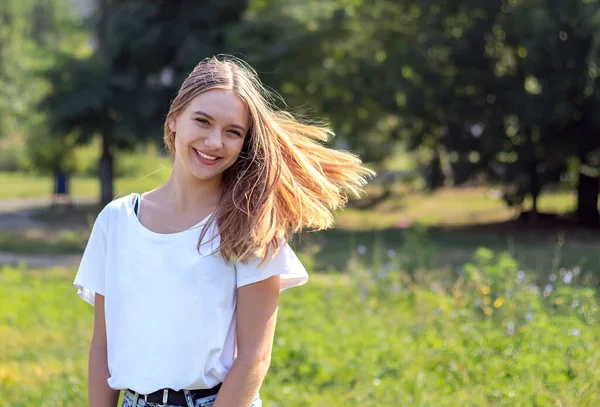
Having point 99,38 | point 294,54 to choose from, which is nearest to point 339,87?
point 294,54

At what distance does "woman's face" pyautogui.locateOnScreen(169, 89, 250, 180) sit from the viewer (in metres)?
2.12

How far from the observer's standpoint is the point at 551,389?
439cm

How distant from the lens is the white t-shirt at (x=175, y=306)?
200 centimetres

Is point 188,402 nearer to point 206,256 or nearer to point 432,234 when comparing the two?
point 206,256

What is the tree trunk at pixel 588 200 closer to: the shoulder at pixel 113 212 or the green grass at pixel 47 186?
the green grass at pixel 47 186

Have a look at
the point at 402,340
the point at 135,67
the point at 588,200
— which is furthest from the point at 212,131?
the point at 135,67

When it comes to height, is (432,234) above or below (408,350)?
below

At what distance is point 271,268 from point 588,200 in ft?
52.6

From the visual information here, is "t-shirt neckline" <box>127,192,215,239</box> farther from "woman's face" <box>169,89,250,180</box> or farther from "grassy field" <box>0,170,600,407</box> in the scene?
"grassy field" <box>0,170,600,407</box>

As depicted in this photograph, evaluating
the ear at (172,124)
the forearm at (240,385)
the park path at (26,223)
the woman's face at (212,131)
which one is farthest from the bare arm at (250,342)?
the park path at (26,223)

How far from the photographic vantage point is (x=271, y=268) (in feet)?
6.68

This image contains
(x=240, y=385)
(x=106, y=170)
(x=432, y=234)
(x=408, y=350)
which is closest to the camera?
(x=240, y=385)

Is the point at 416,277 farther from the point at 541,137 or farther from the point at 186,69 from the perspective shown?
the point at 186,69

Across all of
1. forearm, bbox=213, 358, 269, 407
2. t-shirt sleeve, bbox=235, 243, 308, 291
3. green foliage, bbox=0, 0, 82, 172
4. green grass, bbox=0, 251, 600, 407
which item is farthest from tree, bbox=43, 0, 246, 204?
forearm, bbox=213, 358, 269, 407
